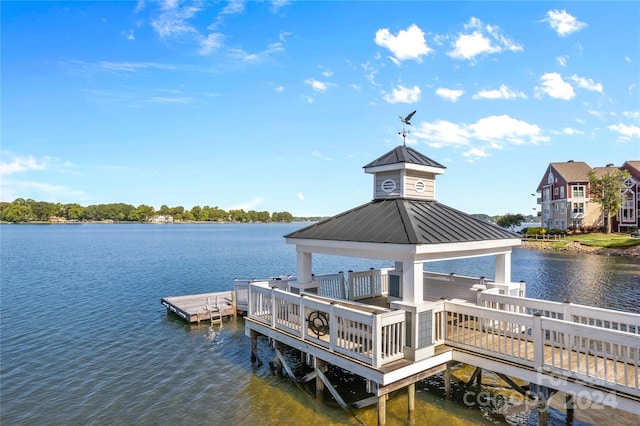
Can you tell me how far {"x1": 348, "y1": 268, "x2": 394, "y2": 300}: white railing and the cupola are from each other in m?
3.09

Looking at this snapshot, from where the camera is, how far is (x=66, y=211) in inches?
7520

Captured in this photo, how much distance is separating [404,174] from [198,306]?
12.5m

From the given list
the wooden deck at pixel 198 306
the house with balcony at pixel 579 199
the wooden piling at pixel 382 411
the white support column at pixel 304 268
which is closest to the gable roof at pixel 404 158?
the white support column at pixel 304 268

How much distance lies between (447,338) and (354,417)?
284 centimetres

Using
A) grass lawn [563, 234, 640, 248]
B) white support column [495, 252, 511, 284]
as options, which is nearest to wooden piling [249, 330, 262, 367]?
white support column [495, 252, 511, 284]

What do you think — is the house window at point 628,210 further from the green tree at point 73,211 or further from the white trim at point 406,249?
the green tree at point 73,211

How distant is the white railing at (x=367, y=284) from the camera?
1247cm

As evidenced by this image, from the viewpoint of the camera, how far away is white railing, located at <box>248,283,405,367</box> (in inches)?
291

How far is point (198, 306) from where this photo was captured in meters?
17.6

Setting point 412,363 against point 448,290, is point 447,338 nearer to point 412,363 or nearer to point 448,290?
point 412,363

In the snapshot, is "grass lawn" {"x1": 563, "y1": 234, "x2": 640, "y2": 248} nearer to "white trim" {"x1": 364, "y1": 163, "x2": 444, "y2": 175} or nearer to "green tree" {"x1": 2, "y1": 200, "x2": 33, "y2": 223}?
"white trim" {"x1": 364, "y1": 163, "x2": 444, "y2": 175}

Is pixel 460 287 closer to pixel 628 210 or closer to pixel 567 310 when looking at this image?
pixel 567 310

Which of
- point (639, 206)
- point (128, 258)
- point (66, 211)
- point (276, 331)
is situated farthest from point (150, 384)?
point (66, 211)

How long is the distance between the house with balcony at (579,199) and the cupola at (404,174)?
5564cm
